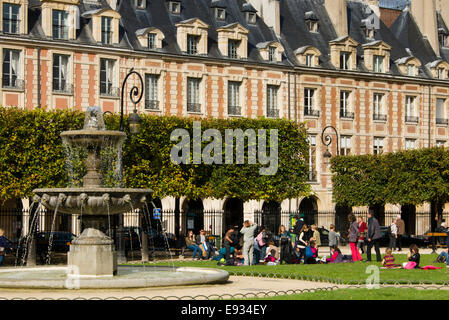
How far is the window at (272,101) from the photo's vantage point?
49.2 meters

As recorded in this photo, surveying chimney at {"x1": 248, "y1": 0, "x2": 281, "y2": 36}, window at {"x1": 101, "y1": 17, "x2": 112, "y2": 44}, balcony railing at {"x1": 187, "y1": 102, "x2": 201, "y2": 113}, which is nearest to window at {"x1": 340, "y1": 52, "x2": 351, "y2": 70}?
chimney at {"x1": 248, "y1": 0, "x2": 281, "y2": 36}

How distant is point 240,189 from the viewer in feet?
131

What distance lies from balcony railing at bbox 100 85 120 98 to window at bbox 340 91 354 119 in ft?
44.4

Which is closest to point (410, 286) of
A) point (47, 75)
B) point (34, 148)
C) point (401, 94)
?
point (34, 148)

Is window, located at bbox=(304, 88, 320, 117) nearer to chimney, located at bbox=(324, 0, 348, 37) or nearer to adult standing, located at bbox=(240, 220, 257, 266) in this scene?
chimney, located at bbox=(324, 0, 348, 37)

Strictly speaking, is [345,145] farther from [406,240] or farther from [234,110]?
[406,240]

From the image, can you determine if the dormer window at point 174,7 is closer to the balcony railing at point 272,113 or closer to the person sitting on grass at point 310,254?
the balcony railing at point 272,113

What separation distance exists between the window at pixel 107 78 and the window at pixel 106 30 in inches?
35.6

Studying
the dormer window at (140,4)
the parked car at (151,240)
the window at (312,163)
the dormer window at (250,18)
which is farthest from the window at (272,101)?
the parked car at (151,240)

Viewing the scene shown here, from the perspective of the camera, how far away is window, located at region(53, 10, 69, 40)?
42656mm

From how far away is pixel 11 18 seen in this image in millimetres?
41500

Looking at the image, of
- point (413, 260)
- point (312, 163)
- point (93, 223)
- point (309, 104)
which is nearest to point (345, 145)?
point (312, 163)
